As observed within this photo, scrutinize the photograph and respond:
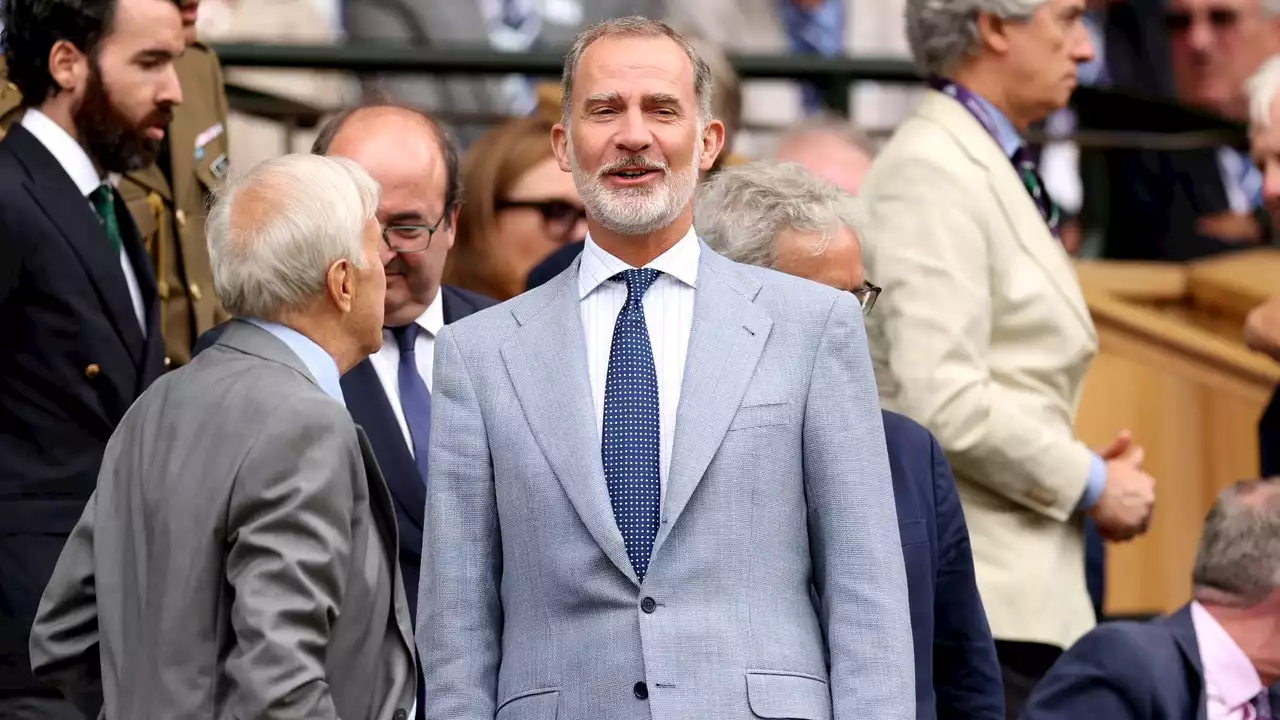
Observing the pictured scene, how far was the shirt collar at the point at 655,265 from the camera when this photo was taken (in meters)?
3.46

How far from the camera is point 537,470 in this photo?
3344mm

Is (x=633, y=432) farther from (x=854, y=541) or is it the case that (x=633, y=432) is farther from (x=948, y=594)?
(x=948, y=594)

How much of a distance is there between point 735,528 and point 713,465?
0.09m

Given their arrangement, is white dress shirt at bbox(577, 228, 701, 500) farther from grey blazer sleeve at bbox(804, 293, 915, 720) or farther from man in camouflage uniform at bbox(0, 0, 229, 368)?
man in camouflage uniform at bbox(0, 0, 229, 368)

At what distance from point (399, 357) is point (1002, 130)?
150cm

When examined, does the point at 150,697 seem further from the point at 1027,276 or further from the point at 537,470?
the point at 1027,276

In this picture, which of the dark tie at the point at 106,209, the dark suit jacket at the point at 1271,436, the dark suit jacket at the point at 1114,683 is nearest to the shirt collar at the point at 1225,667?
the dark suit jacket at the point at 1114,683

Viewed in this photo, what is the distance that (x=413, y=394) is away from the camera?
4254 millimetres

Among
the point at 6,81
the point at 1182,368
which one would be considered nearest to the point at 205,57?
the point at 6,81

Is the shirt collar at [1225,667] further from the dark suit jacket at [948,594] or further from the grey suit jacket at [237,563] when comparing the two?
the grey suit jacket at [237,563]

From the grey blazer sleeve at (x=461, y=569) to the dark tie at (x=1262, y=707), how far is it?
1.60 m

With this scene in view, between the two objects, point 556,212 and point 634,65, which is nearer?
point 634,65

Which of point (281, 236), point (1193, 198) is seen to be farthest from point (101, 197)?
point (1193, 198)

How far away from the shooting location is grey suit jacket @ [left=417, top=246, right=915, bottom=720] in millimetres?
3271
